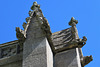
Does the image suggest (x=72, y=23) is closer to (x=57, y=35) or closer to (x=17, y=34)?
(x=57, y=35)

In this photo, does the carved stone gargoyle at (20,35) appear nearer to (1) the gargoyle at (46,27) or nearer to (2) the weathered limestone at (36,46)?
(2) the weathered limestone at (36,46)

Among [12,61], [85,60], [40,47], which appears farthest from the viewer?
[85,60]

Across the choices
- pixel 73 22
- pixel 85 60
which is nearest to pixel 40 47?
pixel 85 60

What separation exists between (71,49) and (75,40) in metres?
0.41

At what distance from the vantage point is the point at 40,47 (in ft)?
30.6

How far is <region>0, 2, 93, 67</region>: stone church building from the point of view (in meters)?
9.13

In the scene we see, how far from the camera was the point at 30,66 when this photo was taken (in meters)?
8.79

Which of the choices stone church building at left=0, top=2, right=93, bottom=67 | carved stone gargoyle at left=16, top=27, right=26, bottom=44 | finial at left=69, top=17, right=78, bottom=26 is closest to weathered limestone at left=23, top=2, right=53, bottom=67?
stone church building at left=0, top=2, right=93, bottom=67

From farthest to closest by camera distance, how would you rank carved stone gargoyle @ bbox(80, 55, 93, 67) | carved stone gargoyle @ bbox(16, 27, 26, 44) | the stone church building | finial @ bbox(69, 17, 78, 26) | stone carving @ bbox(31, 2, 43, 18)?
finial @ bbox(69, 17, 78, 26), stone carving @ bbox(31, 2, 43, 18), carved stone gargoyle @ bbox(80, 55, 93, 67), carved stone gargoyle @ bbox(16, 27, 26, 44), the stone church building

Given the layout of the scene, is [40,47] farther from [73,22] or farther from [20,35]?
[73,22]

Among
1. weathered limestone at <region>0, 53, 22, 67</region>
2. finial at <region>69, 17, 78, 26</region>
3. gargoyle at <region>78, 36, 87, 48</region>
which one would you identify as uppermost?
finial at <region>69, 17, 78, 26</region>

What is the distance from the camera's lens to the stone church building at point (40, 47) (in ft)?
30.0

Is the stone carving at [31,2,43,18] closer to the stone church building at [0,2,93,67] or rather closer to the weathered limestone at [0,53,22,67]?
the stone church building at [0,2,93,67]

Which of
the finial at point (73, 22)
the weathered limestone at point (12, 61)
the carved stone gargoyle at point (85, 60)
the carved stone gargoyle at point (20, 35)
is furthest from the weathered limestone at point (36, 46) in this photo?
the finial at point (73, 22)
